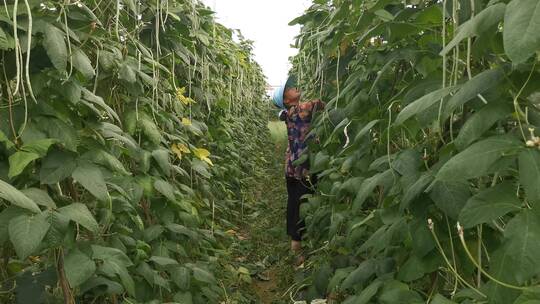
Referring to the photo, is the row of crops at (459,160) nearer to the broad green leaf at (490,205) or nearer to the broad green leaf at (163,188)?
the broad green leaf at (490,205)

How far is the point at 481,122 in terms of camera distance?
0.95m

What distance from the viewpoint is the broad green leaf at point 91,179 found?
1218 mm

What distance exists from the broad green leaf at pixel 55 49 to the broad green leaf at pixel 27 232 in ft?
1.13

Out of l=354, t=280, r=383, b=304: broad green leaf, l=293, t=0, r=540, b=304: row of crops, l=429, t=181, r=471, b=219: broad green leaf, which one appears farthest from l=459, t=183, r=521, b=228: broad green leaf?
l=354, t=280, r=383, b=304: broad green leaf

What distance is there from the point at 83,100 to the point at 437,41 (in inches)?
37.8

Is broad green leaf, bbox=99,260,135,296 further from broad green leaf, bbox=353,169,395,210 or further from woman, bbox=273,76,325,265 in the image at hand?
woman, bbox=273,76,325,265

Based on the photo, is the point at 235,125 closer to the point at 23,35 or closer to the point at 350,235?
the point at 350,235

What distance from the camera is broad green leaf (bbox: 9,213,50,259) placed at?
40.7 inches

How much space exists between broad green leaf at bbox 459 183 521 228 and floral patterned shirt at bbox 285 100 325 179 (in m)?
2.68

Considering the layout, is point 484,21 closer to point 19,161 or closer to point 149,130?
point 19,161

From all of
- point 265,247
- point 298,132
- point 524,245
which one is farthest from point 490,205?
point 265,247

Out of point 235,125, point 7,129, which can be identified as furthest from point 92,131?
point 235,125

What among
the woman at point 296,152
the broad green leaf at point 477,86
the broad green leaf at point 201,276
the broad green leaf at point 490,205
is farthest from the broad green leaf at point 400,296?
the woman at point 296,152

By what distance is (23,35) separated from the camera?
1.19m
